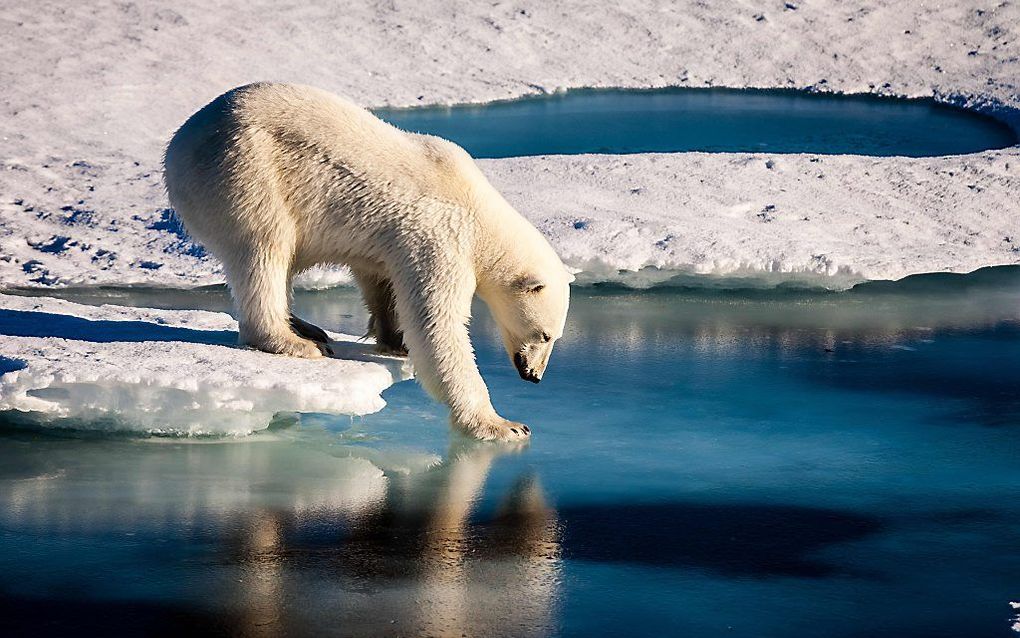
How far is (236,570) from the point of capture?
4004mm

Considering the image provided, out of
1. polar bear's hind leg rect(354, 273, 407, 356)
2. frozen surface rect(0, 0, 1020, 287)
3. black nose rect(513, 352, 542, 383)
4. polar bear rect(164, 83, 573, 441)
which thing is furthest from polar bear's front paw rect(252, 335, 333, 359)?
frozen surface rect(0, 0, 1020, 287)

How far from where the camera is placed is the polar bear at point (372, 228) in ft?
17.4

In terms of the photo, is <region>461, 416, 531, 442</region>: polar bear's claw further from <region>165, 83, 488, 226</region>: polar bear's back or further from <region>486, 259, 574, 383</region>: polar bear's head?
<region>165, 83, 488, 226</region>: polar bear's back

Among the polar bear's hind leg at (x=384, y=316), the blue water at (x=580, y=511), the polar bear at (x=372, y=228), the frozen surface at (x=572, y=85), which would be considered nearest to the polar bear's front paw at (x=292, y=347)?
the polar bear at (x=372, y=228)

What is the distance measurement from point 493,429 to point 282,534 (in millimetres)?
1236

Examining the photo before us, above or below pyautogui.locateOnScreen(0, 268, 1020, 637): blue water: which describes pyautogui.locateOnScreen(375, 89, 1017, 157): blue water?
above

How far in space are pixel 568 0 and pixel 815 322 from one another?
9424mm

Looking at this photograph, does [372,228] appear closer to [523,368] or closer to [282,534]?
[523,368]

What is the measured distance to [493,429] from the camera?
532 centimetres

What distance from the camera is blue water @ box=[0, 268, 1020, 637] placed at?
3777 millimetres

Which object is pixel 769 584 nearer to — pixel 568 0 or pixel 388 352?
pixel 388 352

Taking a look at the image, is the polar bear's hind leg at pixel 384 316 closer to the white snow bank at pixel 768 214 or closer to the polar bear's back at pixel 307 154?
the polar bear's back at pixel 307 154

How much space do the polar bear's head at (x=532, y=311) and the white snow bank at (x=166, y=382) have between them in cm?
56

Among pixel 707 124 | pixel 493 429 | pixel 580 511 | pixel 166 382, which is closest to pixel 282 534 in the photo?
pixel 166 382
